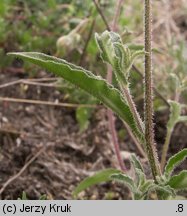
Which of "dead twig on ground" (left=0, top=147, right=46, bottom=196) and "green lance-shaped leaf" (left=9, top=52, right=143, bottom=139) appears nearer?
"green lance-shaped leaf" (left=9, top=52, right=143, bottom=139)

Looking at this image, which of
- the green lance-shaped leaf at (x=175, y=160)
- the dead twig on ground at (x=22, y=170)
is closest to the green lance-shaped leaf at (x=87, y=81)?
the green lance-shaped leaf at (x=175, y=160)

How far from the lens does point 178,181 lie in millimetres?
1187

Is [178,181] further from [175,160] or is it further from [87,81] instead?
[87,81]

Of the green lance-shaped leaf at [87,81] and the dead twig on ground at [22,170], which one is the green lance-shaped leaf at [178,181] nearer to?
the green lance-shaped leaf at [87,81]

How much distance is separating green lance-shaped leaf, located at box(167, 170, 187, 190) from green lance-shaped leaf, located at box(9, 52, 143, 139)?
0.43ft

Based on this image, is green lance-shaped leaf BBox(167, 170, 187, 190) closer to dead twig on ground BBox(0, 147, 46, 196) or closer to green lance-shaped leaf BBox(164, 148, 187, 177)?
green lance-shaped leaf BBox(164, 148, 187, 177)

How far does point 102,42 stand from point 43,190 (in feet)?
2.25


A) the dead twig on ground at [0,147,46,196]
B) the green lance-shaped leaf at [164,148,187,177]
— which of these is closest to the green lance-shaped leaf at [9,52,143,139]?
the green lance-shaped leaf at [164,148,187,177]

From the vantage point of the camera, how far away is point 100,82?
3.86 ft

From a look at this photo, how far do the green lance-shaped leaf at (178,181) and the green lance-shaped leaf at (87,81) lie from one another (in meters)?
0.13

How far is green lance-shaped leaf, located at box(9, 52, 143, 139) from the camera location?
1155 mm

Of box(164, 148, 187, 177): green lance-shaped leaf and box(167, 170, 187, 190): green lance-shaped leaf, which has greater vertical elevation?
box(164, 148, 187, 177): green lance-shaped leaf

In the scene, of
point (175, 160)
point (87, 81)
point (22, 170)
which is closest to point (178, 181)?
point (175, 160)

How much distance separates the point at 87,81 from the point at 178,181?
327mm
